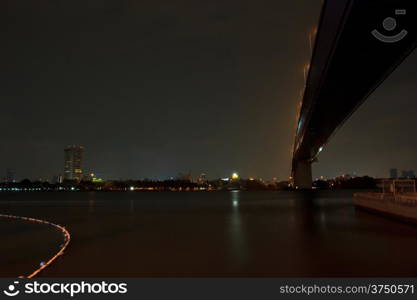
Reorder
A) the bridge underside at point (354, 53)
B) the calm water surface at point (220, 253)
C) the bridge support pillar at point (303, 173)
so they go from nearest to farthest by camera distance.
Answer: the calm water surface at point (220, 253) < the bridge underside at point (354, 53) < the bridge support pillar at point (303, 173)

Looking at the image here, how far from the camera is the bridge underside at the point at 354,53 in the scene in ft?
38.4

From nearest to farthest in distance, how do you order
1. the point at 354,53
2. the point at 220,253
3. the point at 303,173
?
1. the point at 220,253
2. the point at 354,53
3. the point at 303,173

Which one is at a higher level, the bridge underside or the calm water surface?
the bridge underside

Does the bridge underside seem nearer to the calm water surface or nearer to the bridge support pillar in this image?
the calm water surface

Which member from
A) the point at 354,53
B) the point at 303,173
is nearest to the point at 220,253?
the point at 354,53

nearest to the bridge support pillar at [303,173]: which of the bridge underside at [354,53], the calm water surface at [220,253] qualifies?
the bridge underside at [354,53]

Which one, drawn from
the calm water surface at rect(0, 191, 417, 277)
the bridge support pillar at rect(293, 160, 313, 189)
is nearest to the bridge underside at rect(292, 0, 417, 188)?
the calm water surface at rect(0, 191, 417, 277)

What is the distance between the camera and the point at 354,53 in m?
15.5

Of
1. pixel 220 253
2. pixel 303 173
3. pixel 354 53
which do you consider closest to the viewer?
pixel 220 253

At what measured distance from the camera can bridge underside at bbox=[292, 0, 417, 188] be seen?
11719mm

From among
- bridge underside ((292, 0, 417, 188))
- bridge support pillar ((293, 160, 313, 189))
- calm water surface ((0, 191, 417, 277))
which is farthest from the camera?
bridge support pillar ((293, 160, 313, 189))

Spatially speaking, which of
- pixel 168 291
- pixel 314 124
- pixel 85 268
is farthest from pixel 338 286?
pixel 314 124

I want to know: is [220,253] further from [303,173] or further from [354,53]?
[303,173]

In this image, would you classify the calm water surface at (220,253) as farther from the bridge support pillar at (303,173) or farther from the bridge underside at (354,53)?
the bridge support pillar at (303,173)
